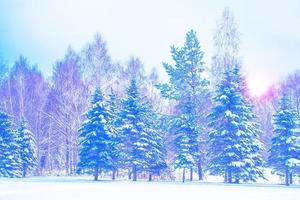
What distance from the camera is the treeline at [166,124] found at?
1435 inches

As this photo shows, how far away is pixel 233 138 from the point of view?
36875mm

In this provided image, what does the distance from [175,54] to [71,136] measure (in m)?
15.5

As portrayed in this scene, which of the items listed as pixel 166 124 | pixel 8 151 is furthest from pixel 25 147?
pixel 166 124

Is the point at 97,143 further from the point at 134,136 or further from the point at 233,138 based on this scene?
the point at 233,138

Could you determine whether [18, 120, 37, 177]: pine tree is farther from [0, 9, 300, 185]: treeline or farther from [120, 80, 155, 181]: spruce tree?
[120, 80, 155, 181]: spruce tree

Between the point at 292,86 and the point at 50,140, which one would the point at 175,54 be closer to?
the point at 50,140

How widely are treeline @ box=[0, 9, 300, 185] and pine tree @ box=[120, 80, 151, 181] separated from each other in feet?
0.30

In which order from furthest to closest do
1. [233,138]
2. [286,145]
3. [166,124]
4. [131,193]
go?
1. [166,124]
2. [233,138]
3. [286,145]
4. [131,193]

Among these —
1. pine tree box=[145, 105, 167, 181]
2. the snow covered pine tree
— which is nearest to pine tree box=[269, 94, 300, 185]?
pine tree box=[145, 105, 167, 181]

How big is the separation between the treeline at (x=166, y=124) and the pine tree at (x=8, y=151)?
0.35 feet

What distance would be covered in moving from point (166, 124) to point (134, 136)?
4.67m

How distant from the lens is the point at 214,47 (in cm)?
4719

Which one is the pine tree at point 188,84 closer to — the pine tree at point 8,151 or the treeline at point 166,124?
the treeline at point 166,124

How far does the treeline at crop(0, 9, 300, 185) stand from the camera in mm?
36438
